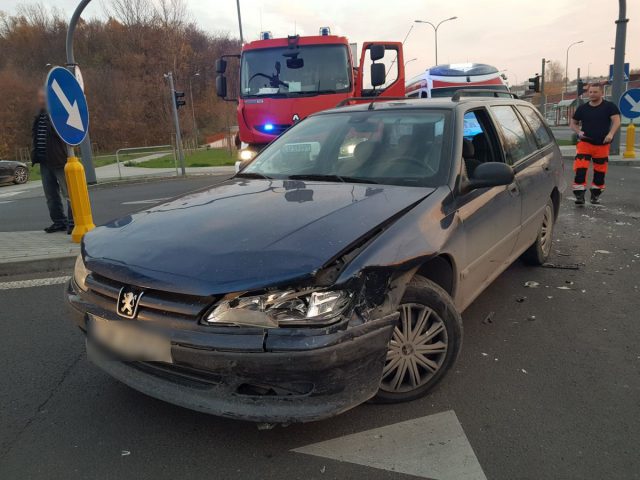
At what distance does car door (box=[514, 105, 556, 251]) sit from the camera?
4.21 meters

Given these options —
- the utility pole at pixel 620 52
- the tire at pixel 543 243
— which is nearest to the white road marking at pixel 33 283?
the tire at pixel 543 243

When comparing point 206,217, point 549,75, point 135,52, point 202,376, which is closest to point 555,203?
point 206,217

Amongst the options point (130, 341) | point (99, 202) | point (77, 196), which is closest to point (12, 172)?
point (99, 202)

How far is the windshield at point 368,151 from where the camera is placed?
3.26 m

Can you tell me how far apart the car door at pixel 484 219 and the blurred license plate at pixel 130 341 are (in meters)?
1.77

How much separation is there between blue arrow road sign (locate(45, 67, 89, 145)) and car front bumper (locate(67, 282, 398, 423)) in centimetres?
466

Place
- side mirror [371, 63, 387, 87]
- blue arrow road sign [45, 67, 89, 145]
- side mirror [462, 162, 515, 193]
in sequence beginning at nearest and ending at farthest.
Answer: side mirror [462, 162, 515, 193] < blue arrow road sign [45, 67, 89, 145] < side mirror [371, 63, 387, 87]

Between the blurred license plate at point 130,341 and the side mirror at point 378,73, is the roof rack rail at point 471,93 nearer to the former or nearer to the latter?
the blurred license plate at point 130,341

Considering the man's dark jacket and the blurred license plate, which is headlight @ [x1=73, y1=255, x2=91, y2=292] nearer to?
the blurred license plate

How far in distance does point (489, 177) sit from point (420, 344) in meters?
1.16

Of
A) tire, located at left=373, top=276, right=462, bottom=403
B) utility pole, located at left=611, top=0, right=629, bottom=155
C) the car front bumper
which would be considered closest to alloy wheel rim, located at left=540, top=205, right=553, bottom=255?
tire, located at left=373, top=276, right=462, bottom=403

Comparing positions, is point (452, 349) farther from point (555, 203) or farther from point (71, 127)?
point (71, 127)

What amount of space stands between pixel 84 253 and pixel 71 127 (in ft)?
13.1

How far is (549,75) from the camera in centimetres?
11194
